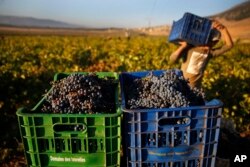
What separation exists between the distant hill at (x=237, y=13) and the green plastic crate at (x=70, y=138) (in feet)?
205

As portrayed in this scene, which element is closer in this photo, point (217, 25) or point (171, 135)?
point (171, 135)

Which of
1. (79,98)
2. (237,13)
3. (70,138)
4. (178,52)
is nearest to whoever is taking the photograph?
(70,138)

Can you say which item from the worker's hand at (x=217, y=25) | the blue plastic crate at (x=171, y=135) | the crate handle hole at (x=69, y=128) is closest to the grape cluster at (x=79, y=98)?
the crate handle hole at (x=69, y=128)

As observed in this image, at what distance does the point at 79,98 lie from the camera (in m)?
2.51

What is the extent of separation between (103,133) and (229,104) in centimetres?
515

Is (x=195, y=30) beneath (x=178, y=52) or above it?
above

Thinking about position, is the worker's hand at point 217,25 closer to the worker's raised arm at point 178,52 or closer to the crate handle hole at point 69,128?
the worker's raised arm at point 178,52

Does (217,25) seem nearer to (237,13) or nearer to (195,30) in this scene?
(195,30)

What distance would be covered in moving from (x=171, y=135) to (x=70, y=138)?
2.17 feet

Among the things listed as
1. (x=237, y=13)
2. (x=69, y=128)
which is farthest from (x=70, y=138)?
(x=237, y=13)

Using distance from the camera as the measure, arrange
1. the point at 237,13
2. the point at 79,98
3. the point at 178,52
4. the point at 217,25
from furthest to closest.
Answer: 1. the point at 237,13
2. the point at 178,52
3. the point at 217,25
4. the point at 79,98

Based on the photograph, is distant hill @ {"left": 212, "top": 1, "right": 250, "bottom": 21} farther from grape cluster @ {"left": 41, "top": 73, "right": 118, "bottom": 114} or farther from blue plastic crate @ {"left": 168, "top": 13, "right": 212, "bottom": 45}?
grape cluster @ {"left": 41, "top": 73, "right": 118, "bottom": 114}

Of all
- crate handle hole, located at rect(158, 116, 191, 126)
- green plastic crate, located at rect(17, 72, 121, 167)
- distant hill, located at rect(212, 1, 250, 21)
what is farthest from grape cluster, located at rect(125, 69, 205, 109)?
distant hill, located at rect(212, 1, 250, 21)

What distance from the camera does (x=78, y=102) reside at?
244 centimetres
